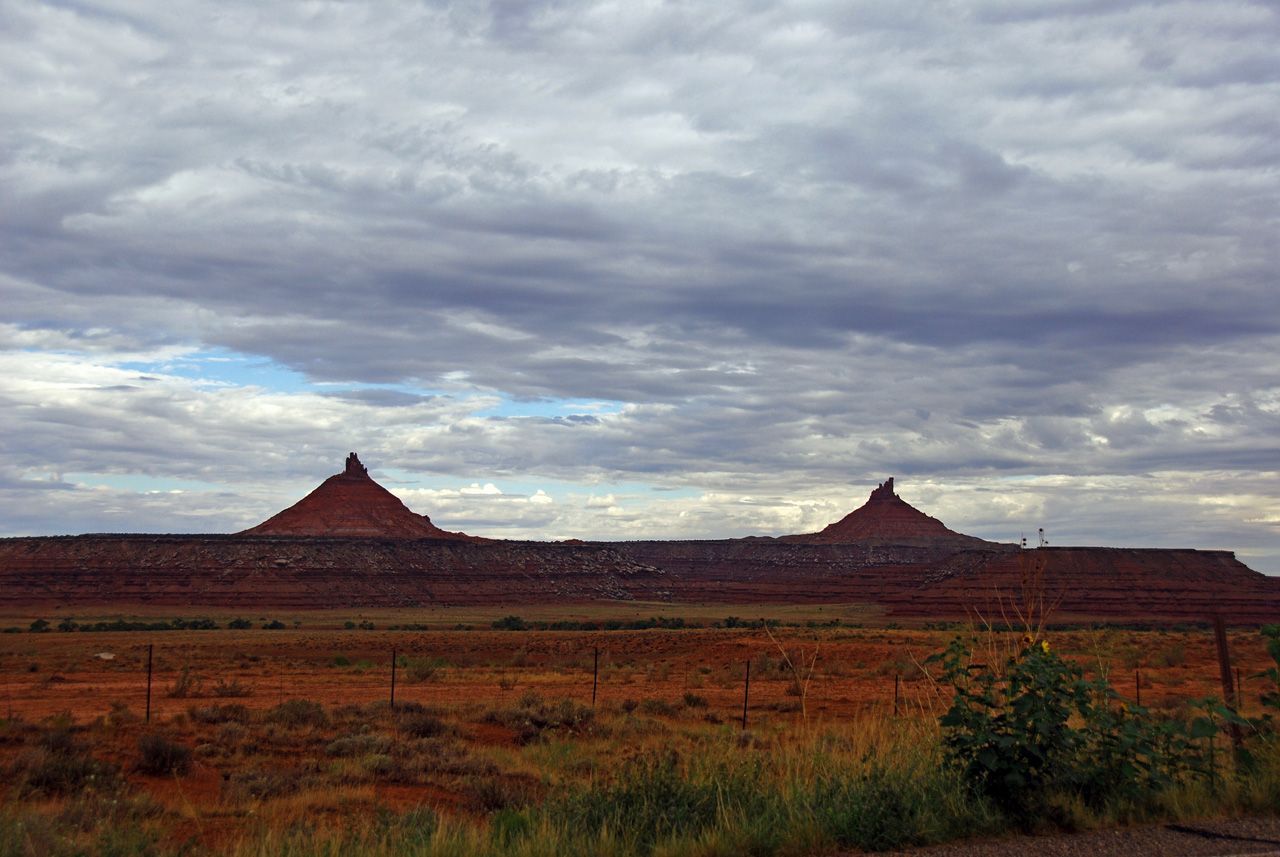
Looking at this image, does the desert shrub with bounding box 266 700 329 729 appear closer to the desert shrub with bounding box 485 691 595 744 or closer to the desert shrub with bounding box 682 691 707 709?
the desert shrub with bounding box 485 691 595 744

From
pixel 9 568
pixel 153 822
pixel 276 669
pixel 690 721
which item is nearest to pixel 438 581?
pixel 9 568

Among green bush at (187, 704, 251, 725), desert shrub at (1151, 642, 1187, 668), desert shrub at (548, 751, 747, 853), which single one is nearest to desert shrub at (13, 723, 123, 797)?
green bush at (187, 704, 251, 725)

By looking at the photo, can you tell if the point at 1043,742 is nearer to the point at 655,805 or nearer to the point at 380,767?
the point at 655,805

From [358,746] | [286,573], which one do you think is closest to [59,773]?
[358,746]

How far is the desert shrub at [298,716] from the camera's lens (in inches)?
757

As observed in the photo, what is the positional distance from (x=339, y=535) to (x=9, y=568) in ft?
163

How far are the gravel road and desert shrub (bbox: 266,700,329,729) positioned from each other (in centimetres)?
1511

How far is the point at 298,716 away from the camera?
19641 mm

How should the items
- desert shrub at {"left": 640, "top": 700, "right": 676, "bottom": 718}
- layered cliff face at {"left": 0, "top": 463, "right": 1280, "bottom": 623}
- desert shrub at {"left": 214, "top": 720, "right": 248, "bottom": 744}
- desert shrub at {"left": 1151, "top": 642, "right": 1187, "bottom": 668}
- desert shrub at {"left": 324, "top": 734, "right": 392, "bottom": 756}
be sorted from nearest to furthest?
desert shrub at {"left": 324, "top": 734, "right": 392, "bottom": 756}
desert shrub at {"left": 214, "top": 720, "right": 248, "bottom": 744}
desert shrub at {"left": 640, "top": 700, "right": 676, "bottom": 718}
desert shrub at {"left": 1151, "top": 642, "right": 1187, "bottom": 668}
layered cliff face at {"left": 0, "top": 463, "right": 1280, "bottom": 623}

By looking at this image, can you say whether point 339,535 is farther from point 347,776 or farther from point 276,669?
point 347,776

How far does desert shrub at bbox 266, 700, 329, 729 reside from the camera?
19219mm

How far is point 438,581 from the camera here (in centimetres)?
12769

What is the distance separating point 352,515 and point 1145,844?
171m

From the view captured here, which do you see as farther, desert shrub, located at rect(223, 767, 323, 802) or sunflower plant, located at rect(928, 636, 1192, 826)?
desert shrub, located at rect(223, 767, 323, 802)
